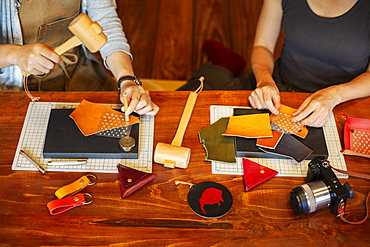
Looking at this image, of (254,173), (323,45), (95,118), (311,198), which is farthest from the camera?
(323,45)

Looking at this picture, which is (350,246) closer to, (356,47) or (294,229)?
(294,229)

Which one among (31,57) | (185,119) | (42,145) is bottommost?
(42,145)

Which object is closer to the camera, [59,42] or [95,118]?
[95,118]

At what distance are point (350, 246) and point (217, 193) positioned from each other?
387 mm

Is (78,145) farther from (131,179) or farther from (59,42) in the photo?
(59,42)

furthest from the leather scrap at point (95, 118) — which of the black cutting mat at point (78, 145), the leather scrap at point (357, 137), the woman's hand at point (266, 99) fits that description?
the leather scrap at point (357, 137)

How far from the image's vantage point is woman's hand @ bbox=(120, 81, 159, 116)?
1243 millimetres

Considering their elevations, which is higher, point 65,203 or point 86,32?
point 86,32

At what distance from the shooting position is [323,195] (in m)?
1.01

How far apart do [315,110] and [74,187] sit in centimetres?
84

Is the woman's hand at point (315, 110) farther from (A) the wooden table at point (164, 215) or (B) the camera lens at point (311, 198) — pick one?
(B) the camera lens at point (311, 198)

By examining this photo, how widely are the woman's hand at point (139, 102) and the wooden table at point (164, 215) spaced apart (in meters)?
0.19

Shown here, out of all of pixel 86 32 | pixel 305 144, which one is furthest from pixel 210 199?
pixel 86 32

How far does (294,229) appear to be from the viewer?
1018mm
